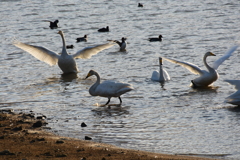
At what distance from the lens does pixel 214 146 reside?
306 inches

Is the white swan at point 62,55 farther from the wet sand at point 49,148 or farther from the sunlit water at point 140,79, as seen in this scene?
the wet sand at point 49,148

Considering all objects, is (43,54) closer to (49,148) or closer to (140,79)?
(140,79)

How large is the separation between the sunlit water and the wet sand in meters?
0.45

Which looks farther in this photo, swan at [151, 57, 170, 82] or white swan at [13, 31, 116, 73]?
white swan at [13, 31, 116, 73]

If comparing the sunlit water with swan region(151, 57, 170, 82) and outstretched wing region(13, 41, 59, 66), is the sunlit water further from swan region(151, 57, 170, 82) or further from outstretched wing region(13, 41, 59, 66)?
outstretched wing region(13, 41, 59, 66)

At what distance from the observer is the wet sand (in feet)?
22.6

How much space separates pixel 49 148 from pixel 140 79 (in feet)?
22.4

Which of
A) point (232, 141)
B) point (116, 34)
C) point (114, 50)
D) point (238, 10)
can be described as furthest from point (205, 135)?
point (238, 10)

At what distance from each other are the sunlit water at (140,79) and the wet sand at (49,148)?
1.49ft

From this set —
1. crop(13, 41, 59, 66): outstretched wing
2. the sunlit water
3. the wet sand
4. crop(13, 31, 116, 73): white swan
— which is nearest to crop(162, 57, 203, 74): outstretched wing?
the sunlit water

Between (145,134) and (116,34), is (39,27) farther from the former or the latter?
(145,134)

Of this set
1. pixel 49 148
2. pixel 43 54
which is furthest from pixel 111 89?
pixel 43 54

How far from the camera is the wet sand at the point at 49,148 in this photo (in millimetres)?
6879

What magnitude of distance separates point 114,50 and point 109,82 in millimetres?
8560
